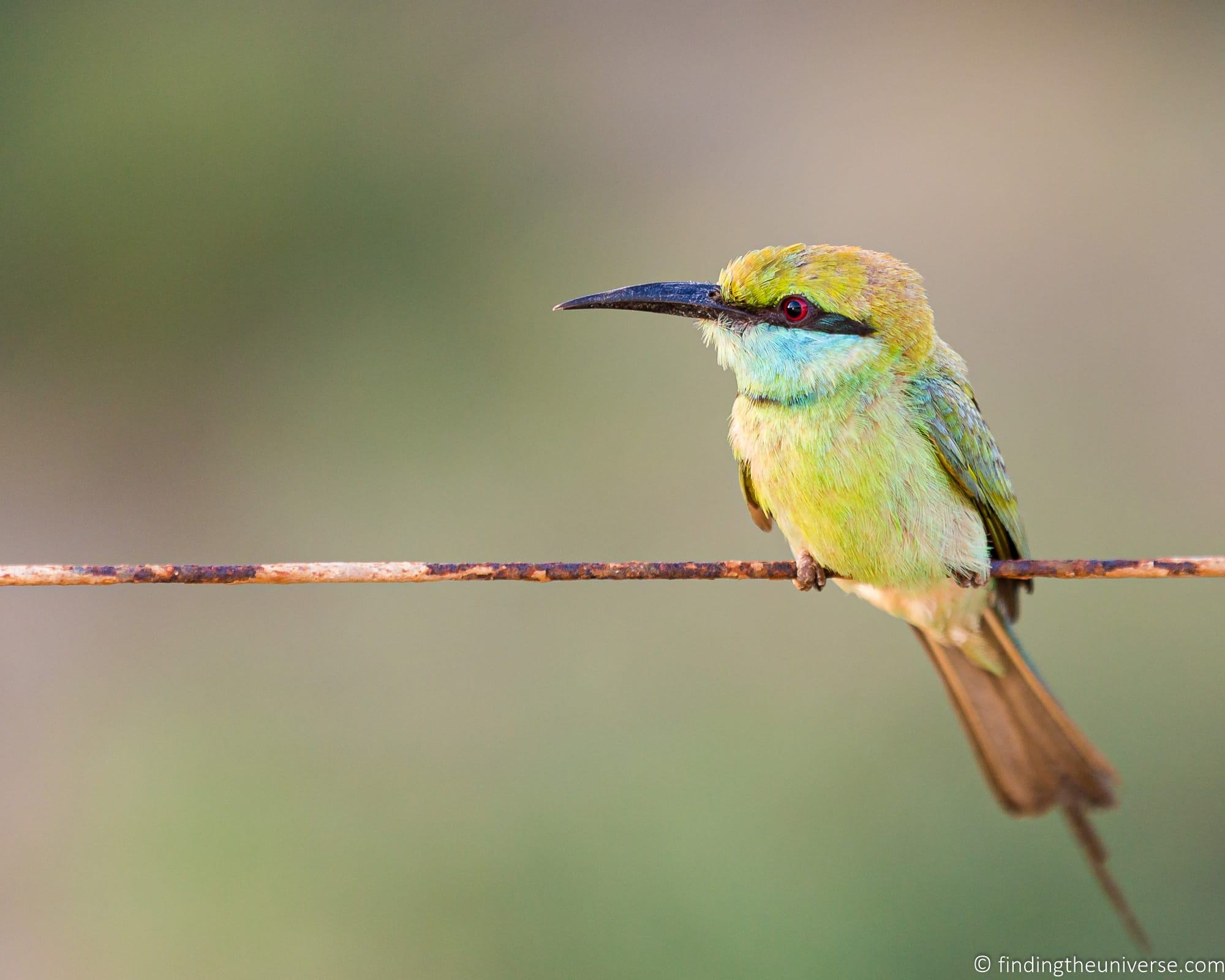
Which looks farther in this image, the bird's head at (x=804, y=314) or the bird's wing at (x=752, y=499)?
the bird's wing at (x=752, y=499)

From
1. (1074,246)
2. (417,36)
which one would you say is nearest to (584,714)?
(1074,246)

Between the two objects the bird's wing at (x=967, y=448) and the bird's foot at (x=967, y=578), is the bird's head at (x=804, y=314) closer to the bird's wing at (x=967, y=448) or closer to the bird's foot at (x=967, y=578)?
the bird's wing at (x=967, y=448)

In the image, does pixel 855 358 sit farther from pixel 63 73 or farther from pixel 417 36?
pixel 63 73

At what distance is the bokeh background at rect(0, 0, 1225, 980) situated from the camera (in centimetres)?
286

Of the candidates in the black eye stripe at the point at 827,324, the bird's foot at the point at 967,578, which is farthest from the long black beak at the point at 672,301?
the bird's foot at the point at 967,578

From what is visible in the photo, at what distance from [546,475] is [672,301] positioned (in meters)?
1.51

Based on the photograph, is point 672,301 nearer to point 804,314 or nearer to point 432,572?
point 804,314

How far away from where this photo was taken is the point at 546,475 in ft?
11.6

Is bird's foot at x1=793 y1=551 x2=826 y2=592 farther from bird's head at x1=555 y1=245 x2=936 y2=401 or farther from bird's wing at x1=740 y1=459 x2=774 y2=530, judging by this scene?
bird's head at x1=555 y1=245 x2=936 y2=401

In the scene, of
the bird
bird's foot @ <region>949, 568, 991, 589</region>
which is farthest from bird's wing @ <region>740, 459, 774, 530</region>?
bird's foot @ <region>949, 568, 991, 589</region>

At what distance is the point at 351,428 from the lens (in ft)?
12.1

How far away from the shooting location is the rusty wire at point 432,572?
1.19 metres

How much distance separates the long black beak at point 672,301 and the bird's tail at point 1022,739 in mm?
818

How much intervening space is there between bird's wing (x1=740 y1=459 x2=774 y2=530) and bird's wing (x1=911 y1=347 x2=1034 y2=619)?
0.35 m
